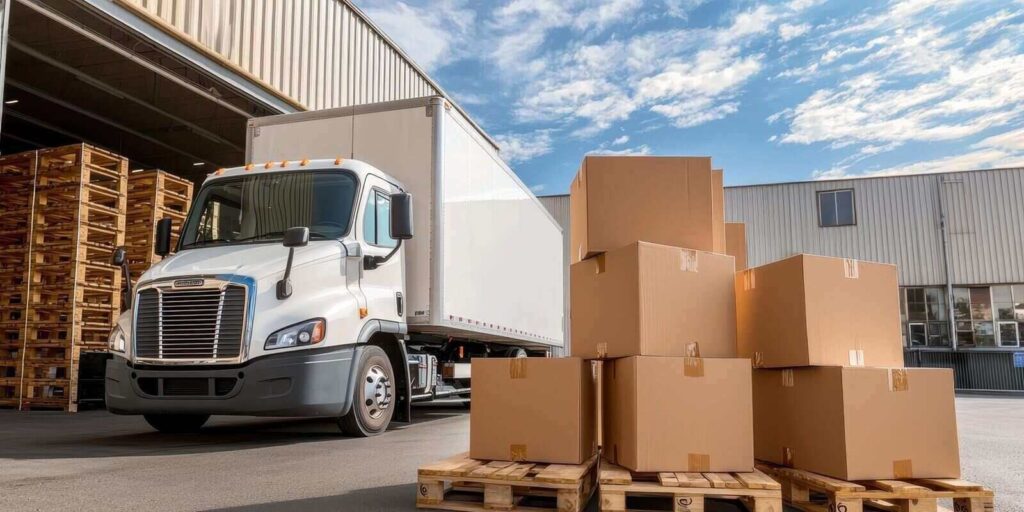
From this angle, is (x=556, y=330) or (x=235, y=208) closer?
(x=235, y=208)

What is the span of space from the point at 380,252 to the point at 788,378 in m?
4.62

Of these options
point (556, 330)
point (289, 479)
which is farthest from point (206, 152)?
point (289, 479)

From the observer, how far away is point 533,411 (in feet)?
15.3

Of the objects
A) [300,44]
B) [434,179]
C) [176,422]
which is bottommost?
[176,422]

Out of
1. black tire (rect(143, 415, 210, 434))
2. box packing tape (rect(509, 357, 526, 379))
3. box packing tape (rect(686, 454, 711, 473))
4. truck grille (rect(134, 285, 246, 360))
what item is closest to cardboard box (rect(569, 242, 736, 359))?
box packing tape (rect(509, 357, 526, 379))

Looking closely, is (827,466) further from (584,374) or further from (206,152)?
(206,152)

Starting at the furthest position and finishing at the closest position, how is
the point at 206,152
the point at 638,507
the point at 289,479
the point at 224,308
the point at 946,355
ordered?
the point at 946,355
the point at 206,152
the point at 224,308
the point at 289,479
the point at 638,507

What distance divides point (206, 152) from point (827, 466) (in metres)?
16.1

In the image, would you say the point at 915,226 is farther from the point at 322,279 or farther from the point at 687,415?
the point at 687,415

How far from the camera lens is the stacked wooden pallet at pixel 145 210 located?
41.5 feet

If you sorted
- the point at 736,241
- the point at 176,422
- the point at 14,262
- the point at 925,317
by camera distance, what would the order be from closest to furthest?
the point at 736,241, the point at 176,422, the point at 14,262, the point at 925,317

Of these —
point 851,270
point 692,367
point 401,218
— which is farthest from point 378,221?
point 851,270

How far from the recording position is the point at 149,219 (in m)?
12.7

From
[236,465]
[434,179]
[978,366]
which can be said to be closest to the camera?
[236,465]
